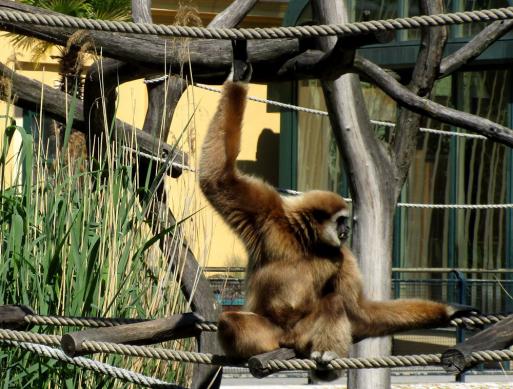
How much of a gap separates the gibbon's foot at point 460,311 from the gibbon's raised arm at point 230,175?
943 millimetres

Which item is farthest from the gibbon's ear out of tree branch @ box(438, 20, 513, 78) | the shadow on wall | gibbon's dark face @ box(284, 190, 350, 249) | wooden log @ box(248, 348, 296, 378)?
the shadow on wall

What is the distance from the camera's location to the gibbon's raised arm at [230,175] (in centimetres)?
451

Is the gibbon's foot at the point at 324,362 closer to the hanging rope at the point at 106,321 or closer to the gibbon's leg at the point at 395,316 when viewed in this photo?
the gibbon's leg at the point at 395,316

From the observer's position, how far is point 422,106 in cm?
540

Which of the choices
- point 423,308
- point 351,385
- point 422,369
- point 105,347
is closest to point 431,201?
point 422,369

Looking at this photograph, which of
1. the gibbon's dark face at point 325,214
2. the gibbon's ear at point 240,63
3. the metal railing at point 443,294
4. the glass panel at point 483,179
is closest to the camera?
the gibbon's ear at point 240,63

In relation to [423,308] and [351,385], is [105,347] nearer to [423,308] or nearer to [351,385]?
[423,308]

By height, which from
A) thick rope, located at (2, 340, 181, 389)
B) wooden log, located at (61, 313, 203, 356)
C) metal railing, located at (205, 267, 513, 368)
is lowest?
metal railing, located at (205, 267, 513, 368)

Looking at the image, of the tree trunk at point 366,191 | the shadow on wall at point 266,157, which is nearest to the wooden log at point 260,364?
the tree trunk at point 366,191

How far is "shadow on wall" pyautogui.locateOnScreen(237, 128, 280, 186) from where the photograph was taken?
52.0 feet

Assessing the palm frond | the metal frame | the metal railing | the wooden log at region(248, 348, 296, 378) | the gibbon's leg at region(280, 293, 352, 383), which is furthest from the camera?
the palm frond

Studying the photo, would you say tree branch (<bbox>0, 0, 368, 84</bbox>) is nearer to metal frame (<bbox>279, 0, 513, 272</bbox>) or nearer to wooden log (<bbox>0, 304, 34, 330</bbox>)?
wooden log (<bbox>0, 304, 34, 330</bbox>)

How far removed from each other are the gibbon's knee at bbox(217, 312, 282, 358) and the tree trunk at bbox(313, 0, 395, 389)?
2132 mm

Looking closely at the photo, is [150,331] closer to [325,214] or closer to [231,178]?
[231,178]
